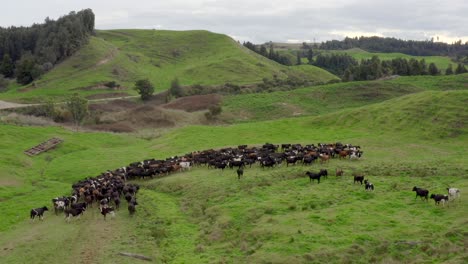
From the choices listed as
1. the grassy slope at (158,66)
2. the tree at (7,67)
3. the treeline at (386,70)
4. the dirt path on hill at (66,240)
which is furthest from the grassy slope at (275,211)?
the tree at (7,67)

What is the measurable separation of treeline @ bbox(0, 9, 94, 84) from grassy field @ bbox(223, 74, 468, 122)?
70.5 metres

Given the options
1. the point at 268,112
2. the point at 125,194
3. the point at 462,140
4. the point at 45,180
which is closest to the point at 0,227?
the point at 125,194

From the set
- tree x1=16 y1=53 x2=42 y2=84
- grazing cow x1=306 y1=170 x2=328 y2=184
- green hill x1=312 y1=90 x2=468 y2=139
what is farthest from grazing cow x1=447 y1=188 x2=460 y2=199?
→ tree x1=16 y1=53 x2=42 y2=84

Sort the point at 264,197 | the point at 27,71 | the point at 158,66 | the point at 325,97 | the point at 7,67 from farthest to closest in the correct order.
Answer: the point at 158,66 → the point at 7,67 → the point at 27,71 → the point at 325,97 → the point at 264,197

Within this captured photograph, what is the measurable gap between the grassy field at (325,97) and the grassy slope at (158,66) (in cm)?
4058

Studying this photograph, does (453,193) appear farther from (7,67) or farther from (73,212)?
(7,67)

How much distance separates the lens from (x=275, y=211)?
91.8 ft

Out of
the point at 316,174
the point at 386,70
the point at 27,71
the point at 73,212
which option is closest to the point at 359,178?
the point at 316,174

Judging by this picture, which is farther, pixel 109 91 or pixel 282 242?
pixel 109 91

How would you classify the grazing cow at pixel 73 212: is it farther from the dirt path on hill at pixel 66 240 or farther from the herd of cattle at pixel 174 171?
the dirt path on hill at pixel 66 240

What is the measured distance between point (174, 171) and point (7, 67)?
12726 cm

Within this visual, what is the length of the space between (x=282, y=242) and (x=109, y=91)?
104451mm

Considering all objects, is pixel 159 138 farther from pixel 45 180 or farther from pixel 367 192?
pixel 367 192

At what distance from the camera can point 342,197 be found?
97.9 feet
